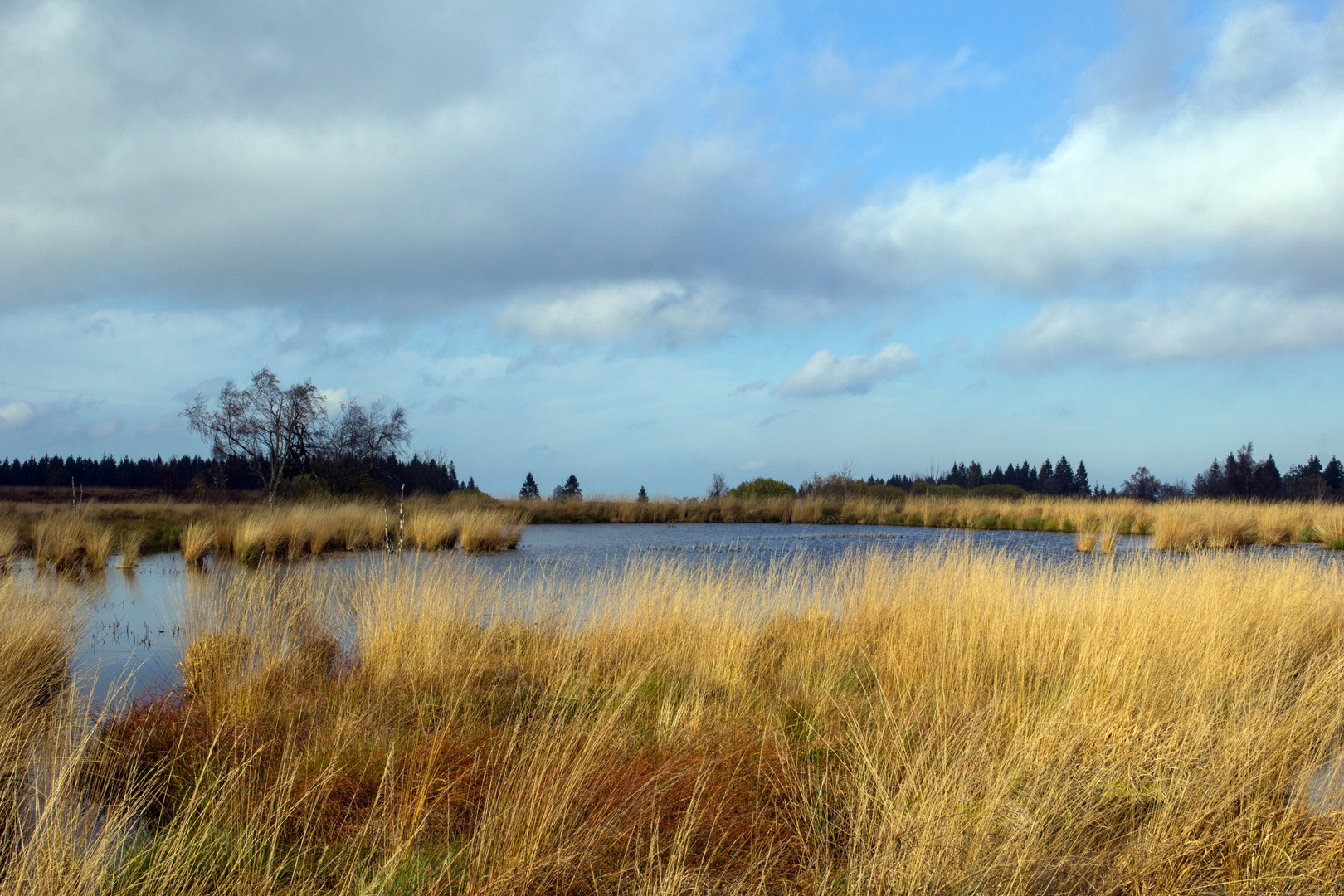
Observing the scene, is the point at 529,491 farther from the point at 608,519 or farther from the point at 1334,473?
the point at 1334,473

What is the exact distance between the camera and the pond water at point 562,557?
269 inches

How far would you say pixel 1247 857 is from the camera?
A: 9.98 feet

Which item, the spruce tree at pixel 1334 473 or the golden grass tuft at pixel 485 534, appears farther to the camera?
the spruce tree at pixel 1334 473

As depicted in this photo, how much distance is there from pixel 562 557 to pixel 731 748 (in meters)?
10.9

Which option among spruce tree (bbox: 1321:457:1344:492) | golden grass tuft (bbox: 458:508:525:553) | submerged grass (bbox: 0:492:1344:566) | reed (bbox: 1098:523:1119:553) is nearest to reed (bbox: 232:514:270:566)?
submerged grass (bbox: 0:492:1344:566)

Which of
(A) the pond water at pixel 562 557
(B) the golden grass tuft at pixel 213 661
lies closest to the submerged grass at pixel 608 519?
(A) the pond water at pixel 562 557

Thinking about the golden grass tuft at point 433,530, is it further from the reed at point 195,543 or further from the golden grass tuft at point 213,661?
the golden grass tuft at point 213,661

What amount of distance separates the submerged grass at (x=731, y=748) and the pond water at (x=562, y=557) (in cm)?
98

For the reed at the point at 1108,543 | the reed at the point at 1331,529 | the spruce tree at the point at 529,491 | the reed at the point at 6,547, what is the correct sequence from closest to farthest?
the reed at the point at 6,547 < the reed at the point at 1108,543 < the reed at the point at 1331,529 < the spruce tree at the point at 529,491

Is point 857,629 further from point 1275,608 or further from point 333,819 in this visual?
point 333,819

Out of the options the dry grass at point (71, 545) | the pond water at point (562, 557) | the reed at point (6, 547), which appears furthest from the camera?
the dry grass at point (71, 545)

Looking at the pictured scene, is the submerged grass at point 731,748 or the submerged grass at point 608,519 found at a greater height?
the submerged grass at point 608,519

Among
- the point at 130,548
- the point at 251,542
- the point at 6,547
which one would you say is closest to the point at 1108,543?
the point at 251,542

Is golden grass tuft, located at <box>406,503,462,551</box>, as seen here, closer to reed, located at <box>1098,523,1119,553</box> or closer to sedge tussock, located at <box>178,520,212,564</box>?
sedge tussock, located at <box>178,520,212,564</box>
